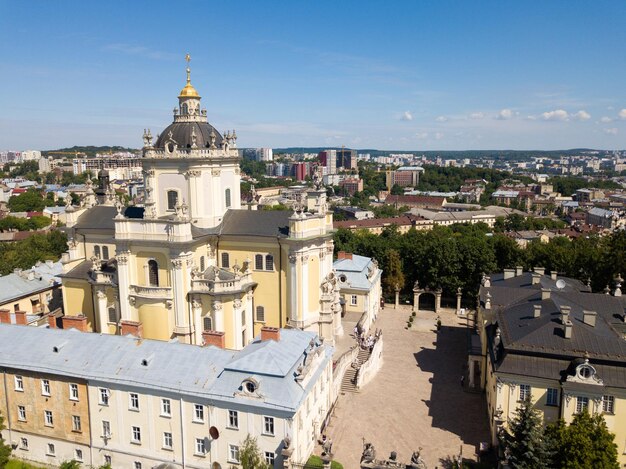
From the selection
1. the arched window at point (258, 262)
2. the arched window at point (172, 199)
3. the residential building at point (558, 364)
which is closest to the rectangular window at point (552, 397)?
the residential building at point (558, 364)

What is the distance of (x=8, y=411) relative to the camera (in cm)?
2966

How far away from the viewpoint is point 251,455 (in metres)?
24.4

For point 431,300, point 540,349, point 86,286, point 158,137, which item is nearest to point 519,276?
point 431,300

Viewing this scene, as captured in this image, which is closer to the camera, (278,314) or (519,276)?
(278,314)

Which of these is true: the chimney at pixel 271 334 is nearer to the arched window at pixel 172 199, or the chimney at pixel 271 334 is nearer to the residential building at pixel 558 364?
the residential building at pixel 558 364

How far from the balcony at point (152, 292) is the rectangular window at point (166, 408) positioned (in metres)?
13.2

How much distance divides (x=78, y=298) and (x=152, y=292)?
31.0 ft

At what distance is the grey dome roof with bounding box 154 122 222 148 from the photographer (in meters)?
41.5

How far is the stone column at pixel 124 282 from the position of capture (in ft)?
131

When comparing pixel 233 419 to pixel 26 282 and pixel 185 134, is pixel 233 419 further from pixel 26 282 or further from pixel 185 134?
pixel 26 282

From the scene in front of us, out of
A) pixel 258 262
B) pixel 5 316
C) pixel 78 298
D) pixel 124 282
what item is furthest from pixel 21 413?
pixel 258 262

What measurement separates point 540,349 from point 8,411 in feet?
103

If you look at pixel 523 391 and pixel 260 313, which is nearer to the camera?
pixel 523 391

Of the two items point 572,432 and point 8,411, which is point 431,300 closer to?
point 572,432
